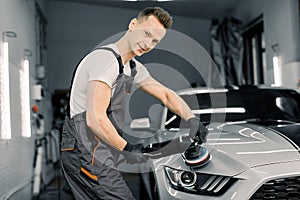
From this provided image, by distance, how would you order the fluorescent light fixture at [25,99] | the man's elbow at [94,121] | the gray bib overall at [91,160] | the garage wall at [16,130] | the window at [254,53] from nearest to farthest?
the man's elbow at [94,121] → the gray bib overall at [91,160] → the garage wall at [16,130] → the fluorescent light fixture at [25,99] → the window at [254,53]

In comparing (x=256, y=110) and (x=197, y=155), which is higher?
(x=256, y=110)

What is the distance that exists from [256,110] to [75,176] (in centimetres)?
154

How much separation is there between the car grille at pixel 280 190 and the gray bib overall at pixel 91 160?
603 millimetres

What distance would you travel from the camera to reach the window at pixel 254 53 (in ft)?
17.9

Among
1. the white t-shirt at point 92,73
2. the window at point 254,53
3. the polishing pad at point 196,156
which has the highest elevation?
the window at point 254,53

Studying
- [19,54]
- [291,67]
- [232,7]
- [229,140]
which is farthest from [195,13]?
[229,140]

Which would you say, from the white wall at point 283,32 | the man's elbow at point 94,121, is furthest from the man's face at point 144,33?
the white wall at point 283,32

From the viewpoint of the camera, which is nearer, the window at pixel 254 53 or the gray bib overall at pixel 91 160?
the gray bib overall at pixel 91 160

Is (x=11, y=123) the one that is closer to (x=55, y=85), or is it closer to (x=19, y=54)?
(x=19, y=54)

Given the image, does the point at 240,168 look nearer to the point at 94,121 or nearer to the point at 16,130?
the point at 94,121

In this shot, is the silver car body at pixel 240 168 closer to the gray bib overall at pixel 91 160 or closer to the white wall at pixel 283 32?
the gray bib overall at pixel 91 160

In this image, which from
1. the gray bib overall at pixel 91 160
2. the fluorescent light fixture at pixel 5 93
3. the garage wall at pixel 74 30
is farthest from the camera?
the garage wall at pixel 74 30

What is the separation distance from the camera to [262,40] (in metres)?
5.47

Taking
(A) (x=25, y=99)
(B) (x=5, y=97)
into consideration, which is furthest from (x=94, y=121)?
(A) (x=25, y=99)
